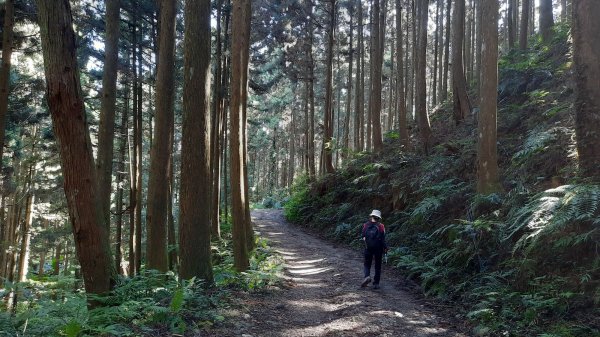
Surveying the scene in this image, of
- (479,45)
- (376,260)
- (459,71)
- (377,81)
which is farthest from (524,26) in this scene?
(376,260)

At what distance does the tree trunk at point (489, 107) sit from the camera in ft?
31.6

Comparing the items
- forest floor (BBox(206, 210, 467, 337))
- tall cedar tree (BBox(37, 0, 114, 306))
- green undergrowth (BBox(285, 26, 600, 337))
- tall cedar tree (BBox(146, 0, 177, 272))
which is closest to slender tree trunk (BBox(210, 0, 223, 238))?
green undergrowth (BBox(285, 26, 600, 337))

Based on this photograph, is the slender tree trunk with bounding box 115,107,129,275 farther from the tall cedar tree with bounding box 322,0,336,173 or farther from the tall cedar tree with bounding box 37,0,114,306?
the tall cedar tree with bounding box 37,0,114,306

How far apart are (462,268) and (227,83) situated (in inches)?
502

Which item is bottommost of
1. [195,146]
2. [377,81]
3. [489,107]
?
[195,146]

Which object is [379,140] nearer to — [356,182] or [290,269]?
[356,182]

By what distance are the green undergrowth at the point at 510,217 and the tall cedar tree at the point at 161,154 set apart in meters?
5.73

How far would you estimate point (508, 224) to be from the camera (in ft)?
26.9

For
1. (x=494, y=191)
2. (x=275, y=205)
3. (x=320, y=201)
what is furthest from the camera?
(x=275, y=205)

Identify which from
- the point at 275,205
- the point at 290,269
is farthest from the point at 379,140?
the point at 275,205

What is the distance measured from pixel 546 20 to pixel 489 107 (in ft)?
36.7

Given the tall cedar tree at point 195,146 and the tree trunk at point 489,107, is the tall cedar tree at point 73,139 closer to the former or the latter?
the tall cedar tree at point 195,146

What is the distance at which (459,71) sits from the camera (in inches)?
613

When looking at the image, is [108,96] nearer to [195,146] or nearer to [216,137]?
[195,146]
